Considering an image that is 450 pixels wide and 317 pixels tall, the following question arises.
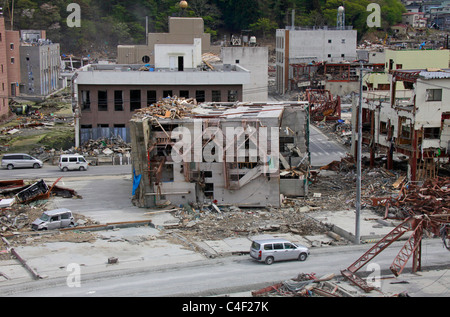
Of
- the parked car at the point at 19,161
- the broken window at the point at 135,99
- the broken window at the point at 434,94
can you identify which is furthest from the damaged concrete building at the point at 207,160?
the broken window at the point at 135,99

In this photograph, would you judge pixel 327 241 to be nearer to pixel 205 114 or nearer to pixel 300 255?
pixel 300 255

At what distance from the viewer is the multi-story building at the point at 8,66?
74.2m

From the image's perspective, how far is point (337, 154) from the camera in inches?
2216

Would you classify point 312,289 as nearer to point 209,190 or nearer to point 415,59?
point 209,190

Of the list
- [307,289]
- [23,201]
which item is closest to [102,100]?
[23,201]

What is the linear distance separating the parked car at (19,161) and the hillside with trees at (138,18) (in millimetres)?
83361

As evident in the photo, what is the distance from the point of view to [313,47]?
308 ft

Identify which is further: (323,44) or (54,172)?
(323,44)

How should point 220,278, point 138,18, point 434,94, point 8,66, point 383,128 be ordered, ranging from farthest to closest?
point 138,18 < point 8,66 < point 383,128 < point 434,94 < point 220,278

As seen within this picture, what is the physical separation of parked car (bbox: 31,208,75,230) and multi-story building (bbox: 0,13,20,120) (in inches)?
1683

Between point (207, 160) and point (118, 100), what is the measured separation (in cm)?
2111

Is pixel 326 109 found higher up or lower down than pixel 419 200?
higher up

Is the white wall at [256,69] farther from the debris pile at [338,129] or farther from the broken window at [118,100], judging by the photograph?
the broken window at [118,100]

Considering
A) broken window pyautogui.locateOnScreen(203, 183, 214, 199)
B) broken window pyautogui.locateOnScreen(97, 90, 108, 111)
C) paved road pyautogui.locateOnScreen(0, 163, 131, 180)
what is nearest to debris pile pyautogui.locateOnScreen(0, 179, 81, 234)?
paved road pyautogui.locateOnScreen(0, 163, 131, 180)
